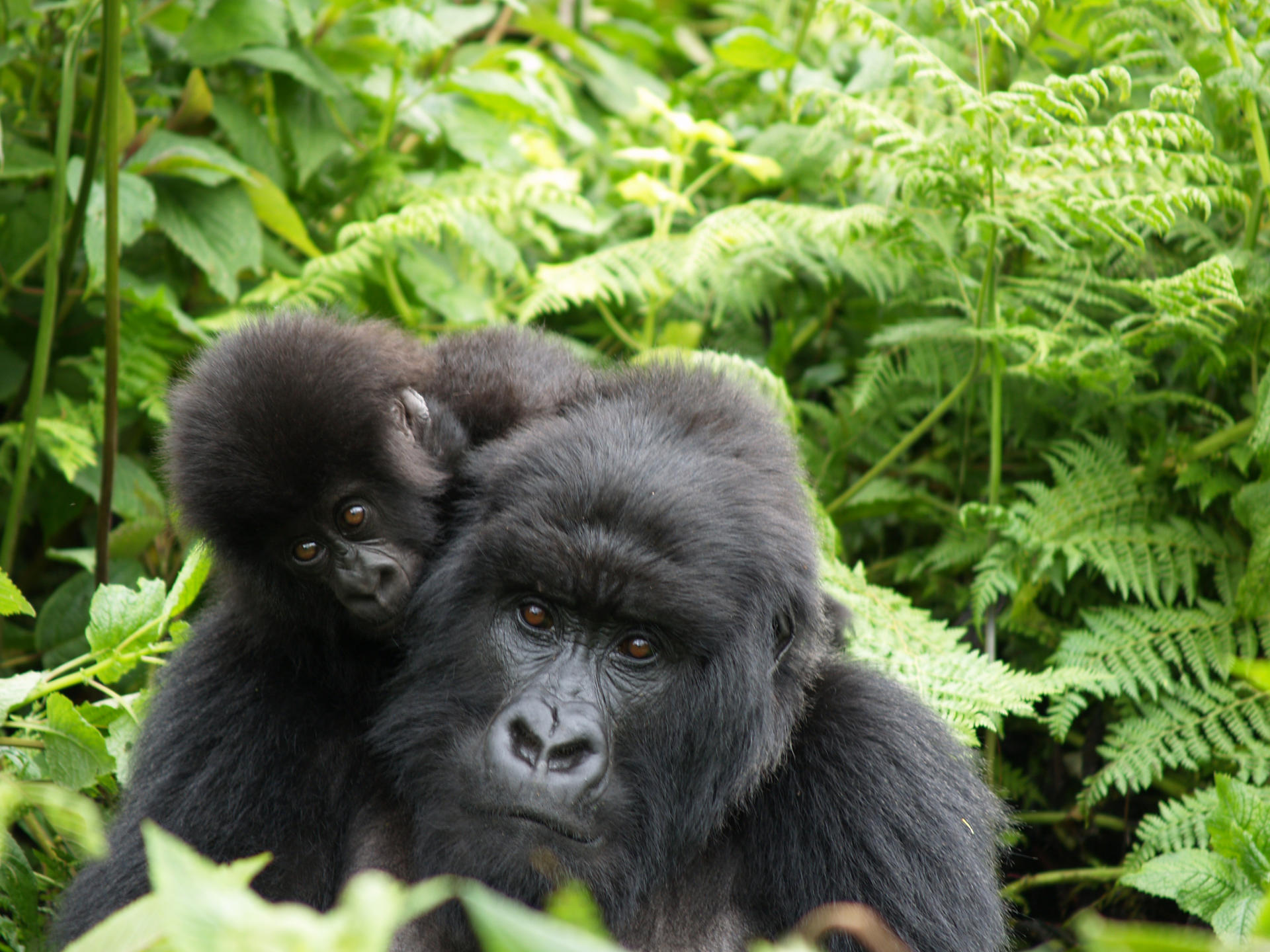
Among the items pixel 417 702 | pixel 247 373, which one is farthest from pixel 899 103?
pixel 417 702

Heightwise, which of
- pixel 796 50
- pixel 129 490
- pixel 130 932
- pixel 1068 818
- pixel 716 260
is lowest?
pixel 1068 818

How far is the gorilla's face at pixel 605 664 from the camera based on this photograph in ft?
7.03

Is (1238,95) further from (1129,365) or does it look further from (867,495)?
(867,495)

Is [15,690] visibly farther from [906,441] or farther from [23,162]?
[906,441]

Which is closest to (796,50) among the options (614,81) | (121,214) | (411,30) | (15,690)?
(614,81)

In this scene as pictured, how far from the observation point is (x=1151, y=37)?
377 centimetres

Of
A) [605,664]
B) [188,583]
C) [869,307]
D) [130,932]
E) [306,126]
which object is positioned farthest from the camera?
[869,307]

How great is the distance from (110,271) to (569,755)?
2021 mm

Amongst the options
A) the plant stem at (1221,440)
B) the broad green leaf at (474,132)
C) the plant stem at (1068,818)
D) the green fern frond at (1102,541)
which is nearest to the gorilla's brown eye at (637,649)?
the green fern frond at (1102,541)

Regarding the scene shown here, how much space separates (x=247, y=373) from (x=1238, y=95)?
8.94ft

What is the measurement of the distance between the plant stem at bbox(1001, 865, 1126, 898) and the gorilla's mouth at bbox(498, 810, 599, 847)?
63.6 inches

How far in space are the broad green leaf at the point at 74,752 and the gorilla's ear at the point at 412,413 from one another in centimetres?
90

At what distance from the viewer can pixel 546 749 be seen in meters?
2.09

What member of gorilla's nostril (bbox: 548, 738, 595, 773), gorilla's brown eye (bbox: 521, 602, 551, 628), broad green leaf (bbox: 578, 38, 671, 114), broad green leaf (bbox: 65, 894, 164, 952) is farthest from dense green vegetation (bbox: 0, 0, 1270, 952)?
broad green leaf (bbox: 65, 894, 164, 952)
